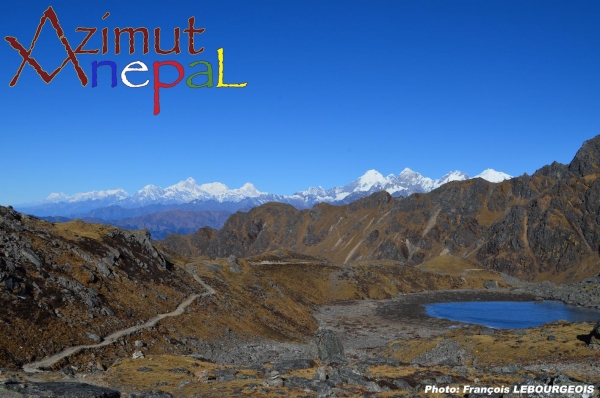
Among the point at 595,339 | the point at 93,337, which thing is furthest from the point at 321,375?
the point at 595,339

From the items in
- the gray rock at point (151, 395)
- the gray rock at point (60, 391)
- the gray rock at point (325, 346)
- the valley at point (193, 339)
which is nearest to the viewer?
the gray rock at point (60, 391)

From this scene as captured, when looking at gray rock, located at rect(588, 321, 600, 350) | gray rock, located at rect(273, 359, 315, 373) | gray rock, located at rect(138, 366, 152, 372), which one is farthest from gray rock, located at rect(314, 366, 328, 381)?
gray rock, located at rect(588, 321, 600, 350)

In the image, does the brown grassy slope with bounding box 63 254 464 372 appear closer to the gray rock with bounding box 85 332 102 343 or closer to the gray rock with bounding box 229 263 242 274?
the gray rock with bounding box 229 263 242 274

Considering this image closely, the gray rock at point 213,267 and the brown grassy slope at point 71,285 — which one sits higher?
the brown grassy slope at point 71,285

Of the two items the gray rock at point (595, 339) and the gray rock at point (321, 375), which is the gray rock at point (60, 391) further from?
the gray rock at point (595, 339)

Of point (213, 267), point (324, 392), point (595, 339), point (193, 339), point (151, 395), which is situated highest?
point (151, 395)

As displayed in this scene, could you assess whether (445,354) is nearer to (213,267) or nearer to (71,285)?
(71,285)

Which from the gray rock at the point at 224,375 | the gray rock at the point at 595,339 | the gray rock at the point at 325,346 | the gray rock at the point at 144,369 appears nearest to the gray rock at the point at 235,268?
the gray rock at the point at 325,346

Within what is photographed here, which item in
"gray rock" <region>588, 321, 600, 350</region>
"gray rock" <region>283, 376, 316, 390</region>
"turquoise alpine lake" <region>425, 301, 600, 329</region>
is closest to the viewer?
"gray rock" <region>283, 376, 316, 390</region>

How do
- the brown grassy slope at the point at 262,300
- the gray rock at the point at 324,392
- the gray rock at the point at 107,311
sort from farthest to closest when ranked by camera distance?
the brown grassy slope at the point at 262,300, the gray rock at the point at 107,311, the gray rock at the point at 324,392
